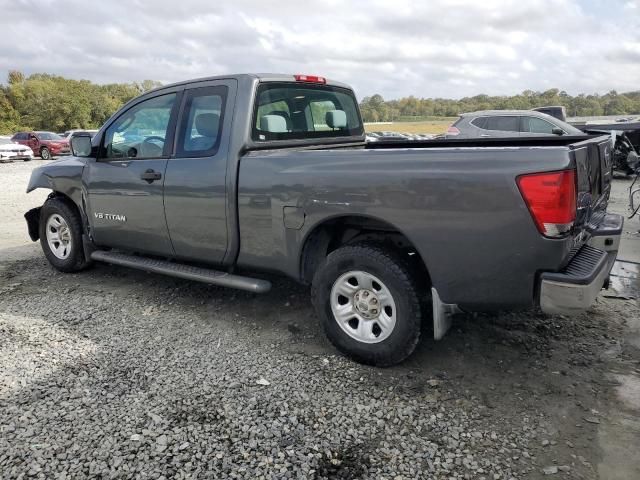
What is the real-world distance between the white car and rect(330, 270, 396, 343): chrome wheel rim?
2541 cm

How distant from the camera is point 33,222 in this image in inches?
234

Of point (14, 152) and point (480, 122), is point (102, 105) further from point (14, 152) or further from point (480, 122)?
point (480, 122)

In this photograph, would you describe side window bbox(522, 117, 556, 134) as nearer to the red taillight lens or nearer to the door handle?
the red taillight lens

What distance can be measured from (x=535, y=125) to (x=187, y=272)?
9.75 meters

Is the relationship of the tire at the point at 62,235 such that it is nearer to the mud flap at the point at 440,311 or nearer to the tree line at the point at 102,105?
the mud flap at the point at 440,311

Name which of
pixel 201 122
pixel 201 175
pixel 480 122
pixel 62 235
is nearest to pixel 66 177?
pixel 62 235

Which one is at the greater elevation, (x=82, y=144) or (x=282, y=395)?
(x=82, y=144)

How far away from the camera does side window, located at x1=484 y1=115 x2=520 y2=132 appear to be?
11516mm

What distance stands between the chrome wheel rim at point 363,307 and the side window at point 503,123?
9.41 m

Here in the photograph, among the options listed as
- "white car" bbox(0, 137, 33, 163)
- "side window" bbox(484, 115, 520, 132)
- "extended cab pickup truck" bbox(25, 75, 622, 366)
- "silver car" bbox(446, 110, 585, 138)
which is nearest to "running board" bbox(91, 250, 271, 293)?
"extended cab pickup truck" bbox(25, 75, 622, 366)

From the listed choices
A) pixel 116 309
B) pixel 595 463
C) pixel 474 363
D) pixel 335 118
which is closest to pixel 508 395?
pixel 474 363

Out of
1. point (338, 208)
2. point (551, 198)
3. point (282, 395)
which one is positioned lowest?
point (282, 395)

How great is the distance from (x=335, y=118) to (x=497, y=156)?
2350 millimetres

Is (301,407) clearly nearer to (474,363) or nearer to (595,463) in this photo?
(474,363)
